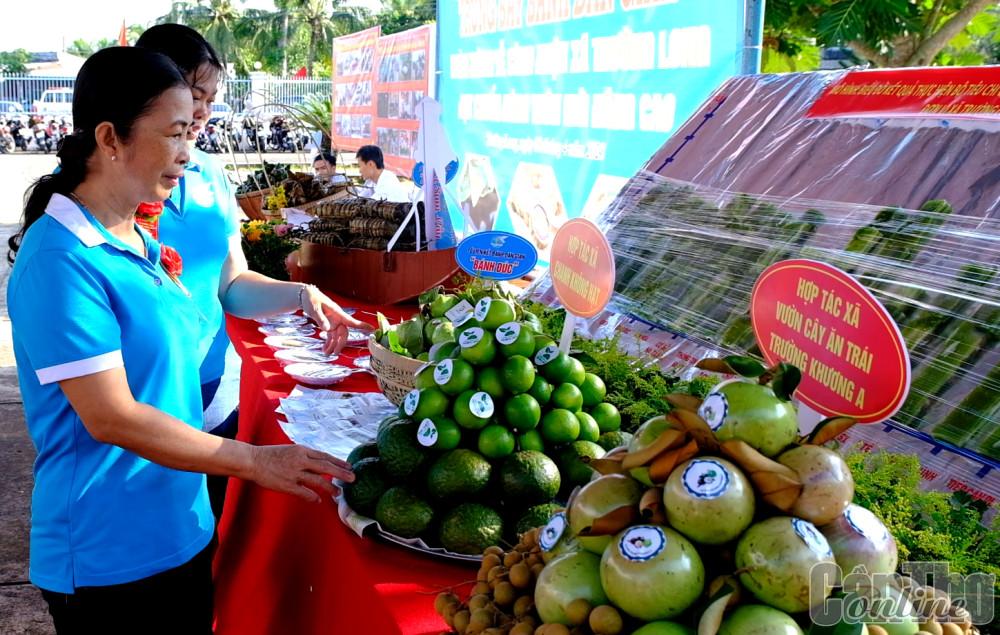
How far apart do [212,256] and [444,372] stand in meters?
1.01

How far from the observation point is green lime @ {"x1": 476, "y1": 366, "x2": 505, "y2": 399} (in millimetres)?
1502

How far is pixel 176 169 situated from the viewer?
1.49 meters

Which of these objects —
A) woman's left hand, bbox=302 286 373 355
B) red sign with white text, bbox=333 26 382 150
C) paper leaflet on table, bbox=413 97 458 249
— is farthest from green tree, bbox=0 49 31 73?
woman's left hand, bbox=302 286 373 355

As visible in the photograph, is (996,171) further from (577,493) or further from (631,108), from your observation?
(631,108)

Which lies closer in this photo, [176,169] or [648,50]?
[176,169]

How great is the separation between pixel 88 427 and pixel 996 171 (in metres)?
1.71

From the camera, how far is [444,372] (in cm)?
152

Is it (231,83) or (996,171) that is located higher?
(231,83)

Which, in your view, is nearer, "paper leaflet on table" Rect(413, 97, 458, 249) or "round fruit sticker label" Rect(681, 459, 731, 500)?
"round fruit sticker label" Rect(681, 459, 731, 500)

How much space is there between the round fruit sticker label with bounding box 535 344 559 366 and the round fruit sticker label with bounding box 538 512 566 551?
564mm

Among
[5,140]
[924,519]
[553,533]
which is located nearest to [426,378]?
[553,533]

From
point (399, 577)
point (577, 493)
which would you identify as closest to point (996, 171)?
point (577, 493)

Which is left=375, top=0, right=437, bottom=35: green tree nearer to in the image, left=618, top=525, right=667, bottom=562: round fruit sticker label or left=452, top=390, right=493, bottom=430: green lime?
left=452, top=390, right=493, bottom=430: green lime

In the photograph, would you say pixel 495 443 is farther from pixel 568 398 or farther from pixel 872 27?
pixel 872 27
